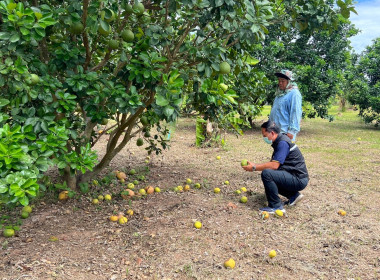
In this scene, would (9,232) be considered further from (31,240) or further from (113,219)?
(113,219)

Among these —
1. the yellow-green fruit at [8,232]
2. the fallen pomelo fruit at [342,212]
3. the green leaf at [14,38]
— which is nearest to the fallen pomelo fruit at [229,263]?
the fallen pomelo fruit at [342,212]

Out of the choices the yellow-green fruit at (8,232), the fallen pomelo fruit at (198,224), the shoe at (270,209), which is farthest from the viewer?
the shoe at (270,209)

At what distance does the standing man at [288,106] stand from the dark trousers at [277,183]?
667 mm

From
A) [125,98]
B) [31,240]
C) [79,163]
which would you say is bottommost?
[31,240]

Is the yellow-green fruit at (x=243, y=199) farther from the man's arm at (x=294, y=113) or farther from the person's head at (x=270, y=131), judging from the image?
the man's arm at (x=294, y=113)

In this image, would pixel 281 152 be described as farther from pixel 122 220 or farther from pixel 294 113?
pixel 122 220

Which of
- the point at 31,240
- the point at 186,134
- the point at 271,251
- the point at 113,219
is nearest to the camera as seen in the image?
the point at 271,251

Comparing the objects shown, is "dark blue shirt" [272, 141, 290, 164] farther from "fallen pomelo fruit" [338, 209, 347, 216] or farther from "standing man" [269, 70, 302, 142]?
"fallen pomelo fruit" [338, 209, 347, 216]

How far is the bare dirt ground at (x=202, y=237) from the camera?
313cm

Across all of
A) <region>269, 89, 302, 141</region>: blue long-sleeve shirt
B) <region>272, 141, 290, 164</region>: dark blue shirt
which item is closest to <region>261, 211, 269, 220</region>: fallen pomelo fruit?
<region>272, 141, 290, 164</region>: dark blue shirt

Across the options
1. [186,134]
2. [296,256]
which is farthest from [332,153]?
Result: [296,256]

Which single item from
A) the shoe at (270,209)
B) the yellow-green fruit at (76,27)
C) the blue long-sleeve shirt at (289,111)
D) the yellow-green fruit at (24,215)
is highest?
the yellow-green fruit at (76,27)

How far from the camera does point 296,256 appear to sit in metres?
3.39

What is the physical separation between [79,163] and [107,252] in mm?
883
